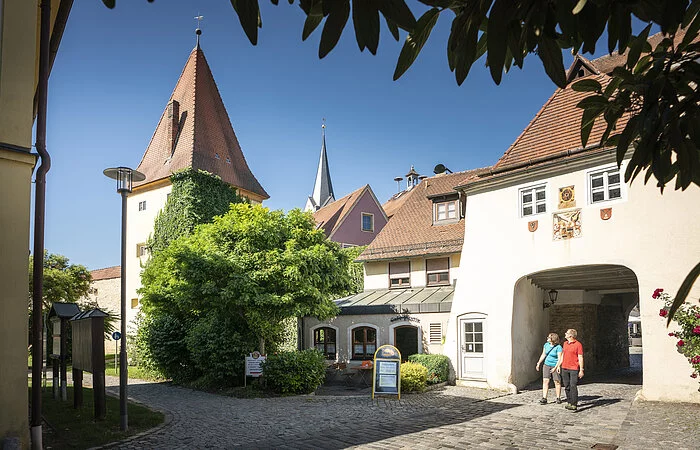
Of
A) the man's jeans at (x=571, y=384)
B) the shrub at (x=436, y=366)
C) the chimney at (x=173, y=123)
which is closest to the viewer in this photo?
the man's jeans at (x=571, y=384)

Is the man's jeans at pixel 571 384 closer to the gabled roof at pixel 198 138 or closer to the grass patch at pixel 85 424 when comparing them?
the grass patch at pixel 85 424

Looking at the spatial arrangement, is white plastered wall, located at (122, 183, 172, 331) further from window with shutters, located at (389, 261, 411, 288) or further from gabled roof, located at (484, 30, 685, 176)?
gabled roof, located at (484, 30, 685, 176)

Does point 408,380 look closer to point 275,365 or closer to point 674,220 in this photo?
point 275,365

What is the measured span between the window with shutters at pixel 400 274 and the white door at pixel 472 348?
6943 millimetres

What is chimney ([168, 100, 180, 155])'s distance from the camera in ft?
112

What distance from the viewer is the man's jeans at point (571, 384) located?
41.5ft

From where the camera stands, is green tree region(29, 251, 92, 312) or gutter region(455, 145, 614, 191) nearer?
gutter region(455, 145, 614, 191)

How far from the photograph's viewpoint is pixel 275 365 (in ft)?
56.5

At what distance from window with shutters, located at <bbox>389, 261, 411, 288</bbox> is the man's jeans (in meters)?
11.9

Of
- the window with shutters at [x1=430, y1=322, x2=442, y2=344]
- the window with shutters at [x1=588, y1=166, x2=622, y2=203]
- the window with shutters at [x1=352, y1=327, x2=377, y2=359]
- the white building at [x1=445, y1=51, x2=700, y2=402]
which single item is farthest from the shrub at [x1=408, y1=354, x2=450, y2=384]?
the window with shutters at [x1=588, y1=166, x2=622, y2=203]

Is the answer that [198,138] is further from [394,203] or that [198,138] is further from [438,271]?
[394,203]

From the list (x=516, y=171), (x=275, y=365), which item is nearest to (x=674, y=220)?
(x=516, y=171)

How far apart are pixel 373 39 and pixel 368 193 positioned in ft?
131

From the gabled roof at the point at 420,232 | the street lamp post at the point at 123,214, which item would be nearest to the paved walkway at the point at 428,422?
the street lamp post at the point at 123,214
